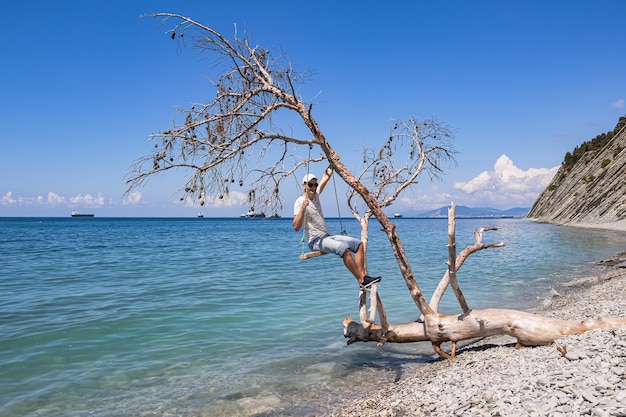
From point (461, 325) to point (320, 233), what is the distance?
127 inches

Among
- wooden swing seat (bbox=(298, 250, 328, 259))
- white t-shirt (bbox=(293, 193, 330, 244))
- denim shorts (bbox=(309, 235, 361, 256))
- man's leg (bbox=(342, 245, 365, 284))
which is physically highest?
white t-shirt (bbox=(293, 193, 330, 244))

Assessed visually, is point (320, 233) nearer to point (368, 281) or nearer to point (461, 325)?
point (368, 281)

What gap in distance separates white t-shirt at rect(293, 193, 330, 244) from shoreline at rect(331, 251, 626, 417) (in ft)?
9.85

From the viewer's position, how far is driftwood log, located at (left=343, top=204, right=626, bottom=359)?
759 cm

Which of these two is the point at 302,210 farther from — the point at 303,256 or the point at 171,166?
the point at 171,166

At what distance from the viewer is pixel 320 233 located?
8656mm

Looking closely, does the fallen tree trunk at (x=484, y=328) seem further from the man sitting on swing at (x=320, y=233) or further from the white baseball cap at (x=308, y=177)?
the white baseball cap at (x=308, y=177)

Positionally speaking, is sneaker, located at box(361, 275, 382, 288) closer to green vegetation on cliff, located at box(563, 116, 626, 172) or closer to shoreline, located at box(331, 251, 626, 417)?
shoreline, located at box(331, 251, 626, 417)

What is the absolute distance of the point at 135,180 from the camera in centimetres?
742

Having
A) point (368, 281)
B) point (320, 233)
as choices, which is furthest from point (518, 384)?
point (320, 233)

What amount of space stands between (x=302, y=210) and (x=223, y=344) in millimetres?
5251

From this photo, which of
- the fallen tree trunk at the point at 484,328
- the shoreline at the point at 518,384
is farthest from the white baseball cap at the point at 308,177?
the shoreline at the point at 518,384

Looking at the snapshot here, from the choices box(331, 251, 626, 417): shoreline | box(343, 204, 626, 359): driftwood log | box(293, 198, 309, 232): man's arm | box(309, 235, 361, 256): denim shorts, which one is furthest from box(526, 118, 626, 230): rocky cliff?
box(293, 198, 309, 232): man's arm

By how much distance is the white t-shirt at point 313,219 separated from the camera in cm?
839
